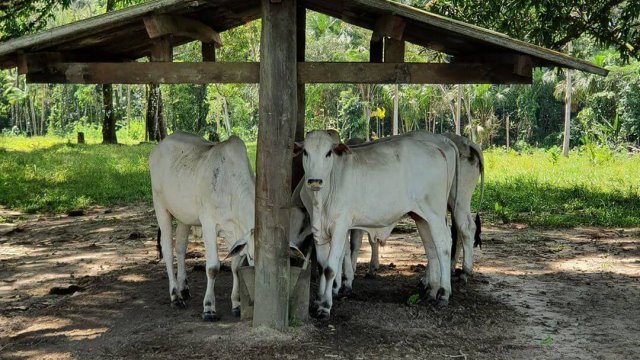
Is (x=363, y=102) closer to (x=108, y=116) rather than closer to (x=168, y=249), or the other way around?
(x=108, y=116)

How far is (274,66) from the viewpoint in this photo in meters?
6.53

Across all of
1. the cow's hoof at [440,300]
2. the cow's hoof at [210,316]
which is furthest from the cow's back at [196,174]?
the cow's hoof at [440,300]

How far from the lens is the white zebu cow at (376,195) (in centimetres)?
740

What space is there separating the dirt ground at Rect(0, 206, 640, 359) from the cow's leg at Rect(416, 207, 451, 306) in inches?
10.2

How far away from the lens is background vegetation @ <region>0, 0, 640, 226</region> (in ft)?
44.9

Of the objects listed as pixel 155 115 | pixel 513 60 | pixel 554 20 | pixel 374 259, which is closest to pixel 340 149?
pixel 513 60

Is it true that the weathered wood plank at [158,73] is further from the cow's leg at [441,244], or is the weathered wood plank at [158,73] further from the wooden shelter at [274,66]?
the cow's leg at [441,244]

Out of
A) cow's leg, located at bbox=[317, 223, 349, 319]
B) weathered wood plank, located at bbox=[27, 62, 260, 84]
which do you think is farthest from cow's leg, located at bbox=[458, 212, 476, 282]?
weathered wood plank, located at bbox=[27, 62, 260, 84]

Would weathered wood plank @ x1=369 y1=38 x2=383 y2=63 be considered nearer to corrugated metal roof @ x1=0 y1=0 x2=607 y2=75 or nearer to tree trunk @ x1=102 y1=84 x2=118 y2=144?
corrugated metal roof @ x1=0 y1=0 x2=607 y2=75

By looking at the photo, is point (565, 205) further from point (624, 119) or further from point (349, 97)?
point (349, 97)

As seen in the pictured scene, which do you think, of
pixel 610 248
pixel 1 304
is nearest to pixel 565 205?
pixel 610 248

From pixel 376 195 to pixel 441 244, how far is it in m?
0.87

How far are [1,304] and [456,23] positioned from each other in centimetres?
547

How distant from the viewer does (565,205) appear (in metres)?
14.6
